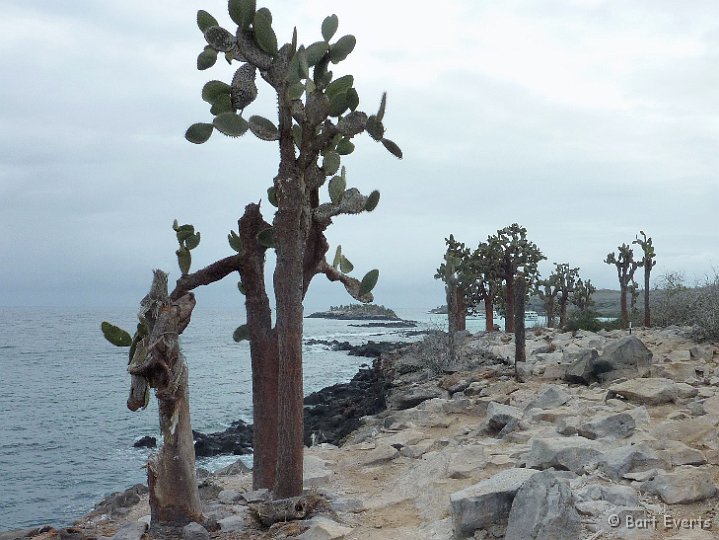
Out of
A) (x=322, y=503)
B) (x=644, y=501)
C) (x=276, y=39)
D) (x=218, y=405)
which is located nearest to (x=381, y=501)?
(x=322, y=503)

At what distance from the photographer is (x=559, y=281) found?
35500 millimetres

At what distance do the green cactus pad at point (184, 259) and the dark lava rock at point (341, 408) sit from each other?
767cm

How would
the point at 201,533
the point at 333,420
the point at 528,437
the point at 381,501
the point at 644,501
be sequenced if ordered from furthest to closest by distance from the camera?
the point at 333,420
the point at 528,437
the point at 381,501
the point at 201,533
the point at 644,501

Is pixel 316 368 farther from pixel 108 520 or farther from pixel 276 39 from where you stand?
pixel 276 39

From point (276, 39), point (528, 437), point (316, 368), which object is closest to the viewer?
point (276, 39)

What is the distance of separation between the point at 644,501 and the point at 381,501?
116 inches

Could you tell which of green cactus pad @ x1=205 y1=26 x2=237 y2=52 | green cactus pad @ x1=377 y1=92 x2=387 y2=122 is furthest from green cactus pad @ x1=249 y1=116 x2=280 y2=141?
green cactus pad @ x1=377 y1=92 x2=387 y2=122

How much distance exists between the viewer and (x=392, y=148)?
294 inches

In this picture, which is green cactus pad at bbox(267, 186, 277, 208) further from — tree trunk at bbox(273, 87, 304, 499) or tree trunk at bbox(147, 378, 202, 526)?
tree trunk at bbox(147, 378, 202, 526)

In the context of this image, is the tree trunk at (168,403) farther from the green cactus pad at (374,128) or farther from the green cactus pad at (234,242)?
the green cactus pad at (374,128)

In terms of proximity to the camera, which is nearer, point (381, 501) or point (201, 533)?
point (201, 533)

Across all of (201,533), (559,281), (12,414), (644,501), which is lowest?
(12,414)

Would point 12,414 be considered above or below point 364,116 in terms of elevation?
below

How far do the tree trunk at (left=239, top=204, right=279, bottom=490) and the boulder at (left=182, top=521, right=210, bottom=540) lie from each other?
1524mm
